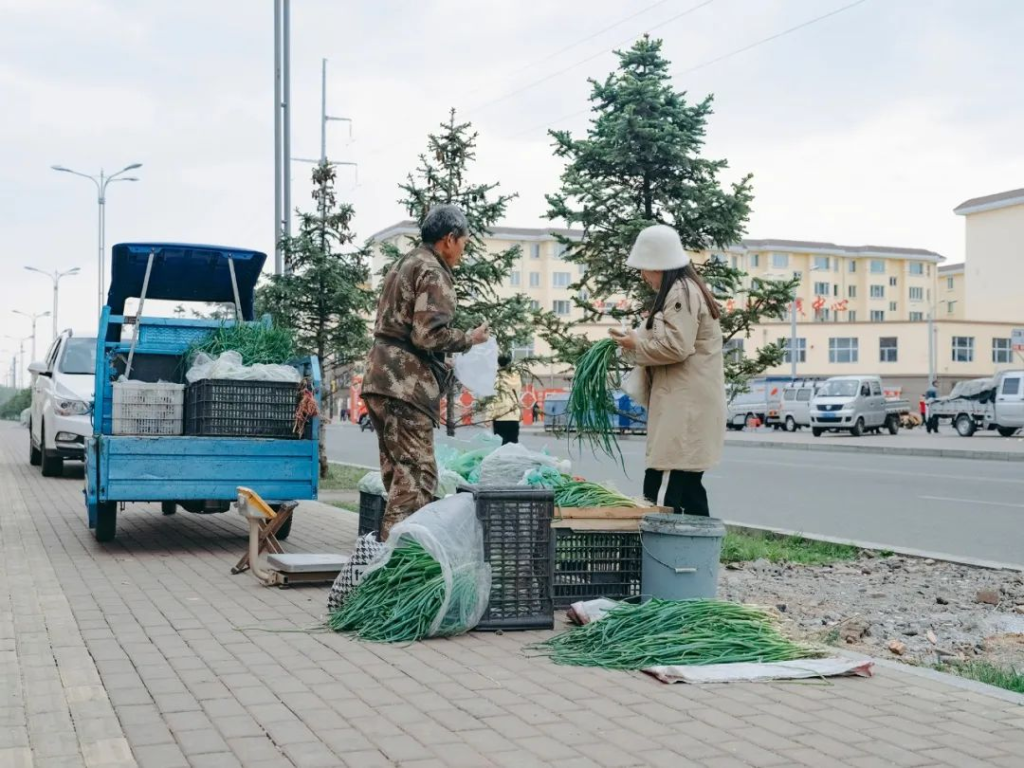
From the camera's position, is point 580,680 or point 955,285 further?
point 955,285

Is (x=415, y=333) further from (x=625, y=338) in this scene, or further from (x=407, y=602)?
(x=407, y=602)

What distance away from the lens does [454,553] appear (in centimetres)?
583

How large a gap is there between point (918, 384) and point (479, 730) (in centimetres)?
7892

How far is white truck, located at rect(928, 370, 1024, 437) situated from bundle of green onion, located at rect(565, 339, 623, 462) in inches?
1304

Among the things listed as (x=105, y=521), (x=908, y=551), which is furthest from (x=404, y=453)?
(x=908, y=551)

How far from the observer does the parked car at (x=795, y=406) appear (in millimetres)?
53188

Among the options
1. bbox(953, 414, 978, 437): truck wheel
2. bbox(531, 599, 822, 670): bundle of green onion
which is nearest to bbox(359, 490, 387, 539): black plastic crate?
bbox(531, 599, 822, 670): bundle of green onion

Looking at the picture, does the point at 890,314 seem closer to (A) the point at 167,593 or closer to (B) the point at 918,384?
(B) the point at 918,384

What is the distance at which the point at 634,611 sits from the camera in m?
5.68

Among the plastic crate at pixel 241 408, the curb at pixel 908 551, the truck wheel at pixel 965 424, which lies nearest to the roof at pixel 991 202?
the truck wheel at pixel 965 424

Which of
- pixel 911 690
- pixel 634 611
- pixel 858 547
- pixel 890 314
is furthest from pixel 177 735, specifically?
pixel 890 314

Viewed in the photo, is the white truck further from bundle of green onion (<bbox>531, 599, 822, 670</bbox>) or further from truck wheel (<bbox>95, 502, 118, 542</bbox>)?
bundle of green onion (<bbox>531, 599, 822, 670</bbox>)

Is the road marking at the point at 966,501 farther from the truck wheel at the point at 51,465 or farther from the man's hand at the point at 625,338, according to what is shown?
the truck wheel at the point at 51,465

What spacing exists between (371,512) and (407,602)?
2275 millimetres
